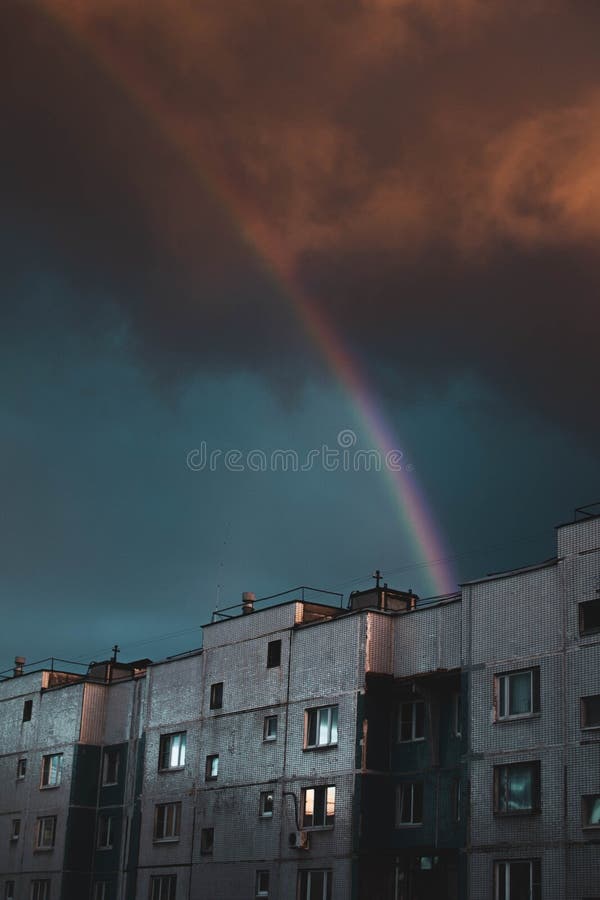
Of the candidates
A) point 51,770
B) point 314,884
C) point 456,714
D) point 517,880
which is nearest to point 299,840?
point 314,884

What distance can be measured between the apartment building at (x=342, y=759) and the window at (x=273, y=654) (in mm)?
74

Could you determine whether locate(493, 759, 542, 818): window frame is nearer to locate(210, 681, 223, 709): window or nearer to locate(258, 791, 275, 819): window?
locate(258, 791, 275, 819): window

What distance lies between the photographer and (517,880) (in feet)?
150

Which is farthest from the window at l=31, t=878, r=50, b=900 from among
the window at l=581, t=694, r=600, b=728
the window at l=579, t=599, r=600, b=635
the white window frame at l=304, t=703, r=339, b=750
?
the window at l=579, t=599, r=600, b=635

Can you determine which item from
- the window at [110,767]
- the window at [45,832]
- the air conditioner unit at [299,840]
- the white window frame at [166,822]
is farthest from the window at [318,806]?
the window at [45,832]

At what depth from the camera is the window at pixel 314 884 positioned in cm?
5406

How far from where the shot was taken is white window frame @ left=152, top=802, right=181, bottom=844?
2532 inches

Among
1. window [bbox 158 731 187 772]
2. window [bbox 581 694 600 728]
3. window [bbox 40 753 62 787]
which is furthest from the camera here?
window [bbox 40 753 62 787]

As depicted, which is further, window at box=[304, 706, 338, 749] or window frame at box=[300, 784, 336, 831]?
window at box=[304, 706, 338, 749]

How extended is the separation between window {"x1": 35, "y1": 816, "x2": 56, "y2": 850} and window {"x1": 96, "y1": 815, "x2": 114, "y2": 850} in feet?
10.2

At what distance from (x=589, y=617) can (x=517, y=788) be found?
715cm

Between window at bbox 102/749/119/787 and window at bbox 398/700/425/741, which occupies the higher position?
window at bbox 398/700/425/741

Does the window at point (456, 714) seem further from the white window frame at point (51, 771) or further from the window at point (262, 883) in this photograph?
the white window frame at point (51, 771)

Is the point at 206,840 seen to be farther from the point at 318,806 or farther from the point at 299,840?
the point at 318,806
